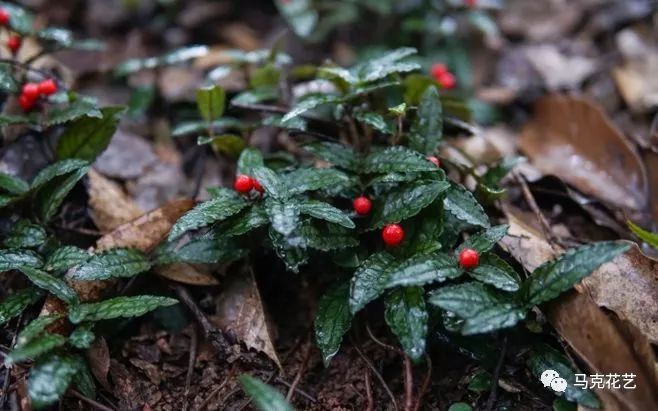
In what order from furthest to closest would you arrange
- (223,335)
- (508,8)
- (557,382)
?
1. (508,8)
2. (223,335)
3. (557,382)

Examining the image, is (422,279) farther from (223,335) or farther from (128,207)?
(128,207)

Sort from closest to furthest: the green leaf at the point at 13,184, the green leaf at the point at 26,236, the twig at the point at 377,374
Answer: the twig at the point at 377,374, the green leaf at the point at 26,236, the green leaf at the point at 13,184

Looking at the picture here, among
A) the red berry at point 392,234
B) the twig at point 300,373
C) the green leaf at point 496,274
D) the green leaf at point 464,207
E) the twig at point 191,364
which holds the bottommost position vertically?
the twig at point 300,373

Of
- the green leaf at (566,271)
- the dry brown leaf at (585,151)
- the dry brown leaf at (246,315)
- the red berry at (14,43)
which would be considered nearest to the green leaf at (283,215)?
the dry brown leaf at (246,315)

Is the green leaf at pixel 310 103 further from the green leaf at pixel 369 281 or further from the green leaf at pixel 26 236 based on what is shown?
the green leaf at pixel 26 236

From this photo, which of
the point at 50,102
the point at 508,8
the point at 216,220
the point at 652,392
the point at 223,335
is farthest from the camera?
the point at 508,8

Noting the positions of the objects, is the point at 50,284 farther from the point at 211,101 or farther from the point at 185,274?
the point at 211,101

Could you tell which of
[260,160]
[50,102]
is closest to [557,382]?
[260,160]
